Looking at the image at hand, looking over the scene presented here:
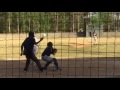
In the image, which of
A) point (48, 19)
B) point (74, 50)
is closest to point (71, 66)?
point (48, 19)

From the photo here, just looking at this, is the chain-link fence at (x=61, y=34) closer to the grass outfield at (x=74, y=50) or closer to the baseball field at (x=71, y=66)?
the baseball field at (x=71, y=66)

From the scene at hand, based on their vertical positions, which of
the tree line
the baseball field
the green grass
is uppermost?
the tree line

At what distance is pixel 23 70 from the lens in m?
10.8

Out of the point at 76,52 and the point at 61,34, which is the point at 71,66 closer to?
the point at 61,34

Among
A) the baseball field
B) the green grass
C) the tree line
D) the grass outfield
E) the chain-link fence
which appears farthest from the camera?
the green grass

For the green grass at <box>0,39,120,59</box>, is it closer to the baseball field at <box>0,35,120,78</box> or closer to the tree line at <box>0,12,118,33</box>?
the baseball field at <box>0,35,120,78</box>

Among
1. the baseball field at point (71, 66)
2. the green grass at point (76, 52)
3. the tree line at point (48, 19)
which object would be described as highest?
the tree line at point (48, 19)

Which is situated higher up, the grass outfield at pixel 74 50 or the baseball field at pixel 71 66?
the grass outfield at pixel 74 50

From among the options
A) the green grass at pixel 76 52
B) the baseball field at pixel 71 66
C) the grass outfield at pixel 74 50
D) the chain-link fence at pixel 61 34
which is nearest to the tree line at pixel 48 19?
the chain-link fence at pixel 61 34

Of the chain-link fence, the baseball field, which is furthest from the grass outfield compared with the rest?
the chain-link fence
